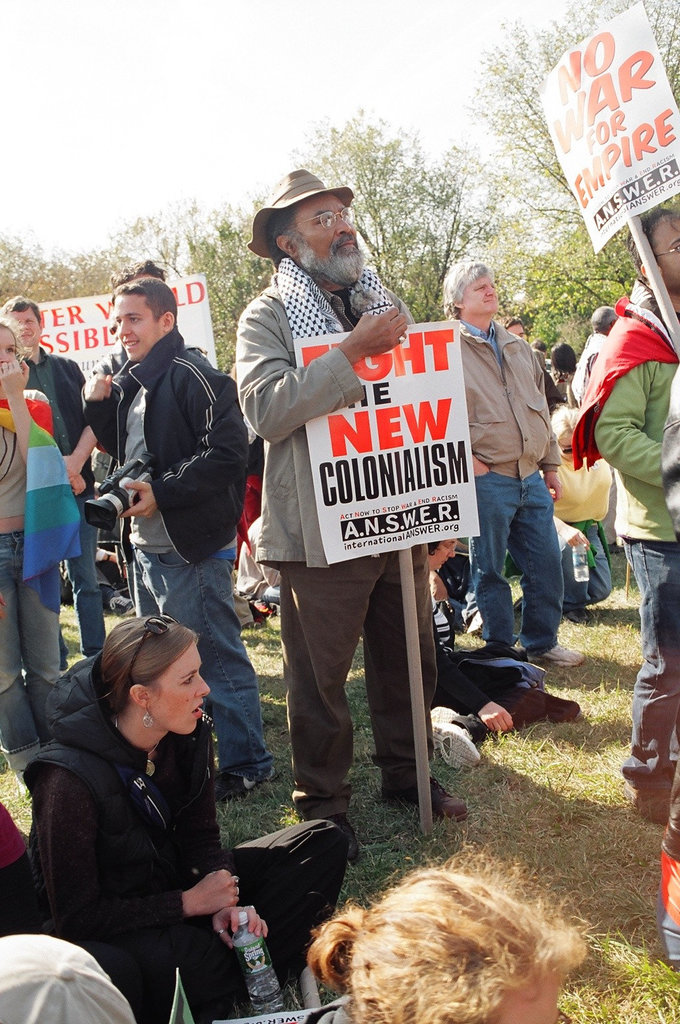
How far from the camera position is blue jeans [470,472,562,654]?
506 centimetres

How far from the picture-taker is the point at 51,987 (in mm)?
1084

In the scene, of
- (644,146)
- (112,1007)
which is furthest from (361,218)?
(112,1007)

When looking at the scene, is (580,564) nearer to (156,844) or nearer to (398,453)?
(398,453)

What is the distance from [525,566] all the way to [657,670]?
81.4 inches

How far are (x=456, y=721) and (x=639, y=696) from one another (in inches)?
42.1

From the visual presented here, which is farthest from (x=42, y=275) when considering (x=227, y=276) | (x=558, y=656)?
(x=558, y=656)

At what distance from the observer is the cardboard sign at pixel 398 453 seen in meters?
3.12

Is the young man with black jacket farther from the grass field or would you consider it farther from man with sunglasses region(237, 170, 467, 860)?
man with sunglasses region(237, 170, 467, 860)

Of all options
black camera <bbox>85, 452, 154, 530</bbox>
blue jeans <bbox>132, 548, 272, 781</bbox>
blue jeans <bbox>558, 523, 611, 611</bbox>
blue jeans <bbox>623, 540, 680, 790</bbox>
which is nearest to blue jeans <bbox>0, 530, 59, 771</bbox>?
blue jeans <bbox>132, 548, 272, 781</bbox>

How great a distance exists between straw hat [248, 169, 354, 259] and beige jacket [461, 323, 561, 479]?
178cm

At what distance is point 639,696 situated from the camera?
3246 millimetres


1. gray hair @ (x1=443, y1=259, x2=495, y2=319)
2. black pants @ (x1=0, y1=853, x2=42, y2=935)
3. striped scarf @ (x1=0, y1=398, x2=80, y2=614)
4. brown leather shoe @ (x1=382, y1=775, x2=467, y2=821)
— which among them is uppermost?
gray hair @ (x1=443, y1=259, x2=495, y2=319)

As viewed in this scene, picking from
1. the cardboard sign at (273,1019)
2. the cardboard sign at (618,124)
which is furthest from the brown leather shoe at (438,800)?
the cardboard sign at (618,124)

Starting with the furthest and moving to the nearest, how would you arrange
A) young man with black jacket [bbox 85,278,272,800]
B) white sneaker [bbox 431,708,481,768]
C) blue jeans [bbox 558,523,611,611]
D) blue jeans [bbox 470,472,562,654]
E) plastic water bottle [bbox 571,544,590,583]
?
1. blue jeans [bbox 558,523,611,611]
2. plastic water bottle [bbox 571,544,590,583]
3. blue jeans [bbox 470,472,562,654]
4. white sneaker [bbox 431,708,481,768]
5. young man with black jacket [bbox 85,278,272,800]
